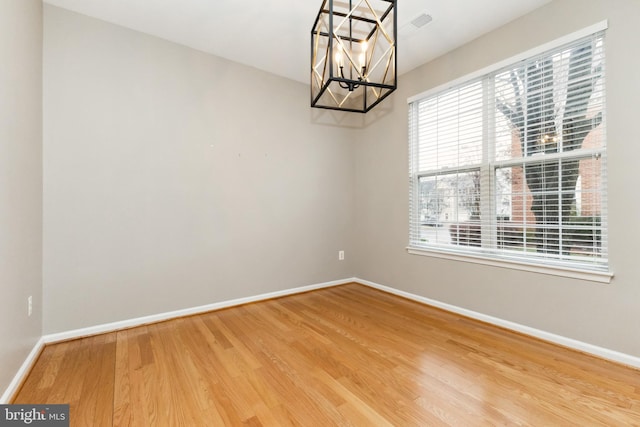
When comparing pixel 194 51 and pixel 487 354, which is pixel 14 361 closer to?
pixel 194 51

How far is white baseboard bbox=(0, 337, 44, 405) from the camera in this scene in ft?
5.28

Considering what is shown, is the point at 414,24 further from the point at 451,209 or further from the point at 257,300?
the point at 257,300

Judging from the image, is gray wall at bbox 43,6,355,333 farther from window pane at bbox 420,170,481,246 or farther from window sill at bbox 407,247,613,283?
window sill at bbox 407,247,613,283

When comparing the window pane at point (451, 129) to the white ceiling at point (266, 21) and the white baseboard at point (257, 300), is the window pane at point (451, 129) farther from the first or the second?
the white baseboard at point (257, 300)

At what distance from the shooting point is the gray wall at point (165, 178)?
242cm

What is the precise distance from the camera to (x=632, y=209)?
6.46 feet

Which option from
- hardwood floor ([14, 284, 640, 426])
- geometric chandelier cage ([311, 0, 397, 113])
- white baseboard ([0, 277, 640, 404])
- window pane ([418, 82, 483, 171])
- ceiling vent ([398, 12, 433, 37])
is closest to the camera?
hardwood floor ([14, 284, 640, 426])

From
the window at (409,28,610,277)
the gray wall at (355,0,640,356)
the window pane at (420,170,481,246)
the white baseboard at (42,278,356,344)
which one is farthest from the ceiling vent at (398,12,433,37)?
the white baseboard at (42,278,356,344)

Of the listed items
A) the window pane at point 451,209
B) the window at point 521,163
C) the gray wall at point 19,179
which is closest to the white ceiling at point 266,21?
the window at point 521,163

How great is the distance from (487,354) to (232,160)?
2952 mm

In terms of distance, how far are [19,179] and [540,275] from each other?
381 cm

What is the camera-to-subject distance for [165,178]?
2.86 meters

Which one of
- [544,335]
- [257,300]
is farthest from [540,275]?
[257,300]

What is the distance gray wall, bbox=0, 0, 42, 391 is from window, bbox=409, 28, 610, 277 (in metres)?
3.37
